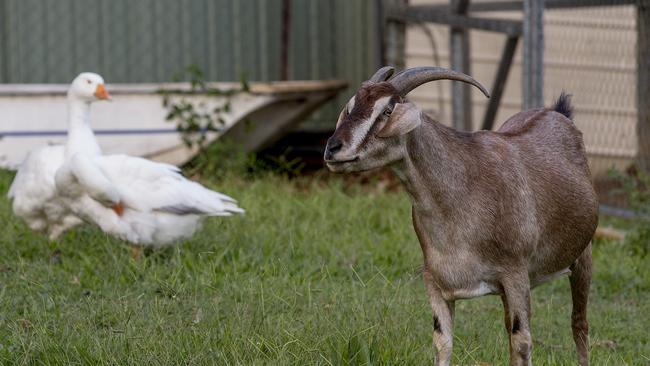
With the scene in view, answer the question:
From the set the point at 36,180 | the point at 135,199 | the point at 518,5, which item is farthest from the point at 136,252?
the point at 518,5

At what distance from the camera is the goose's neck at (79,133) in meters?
7.20

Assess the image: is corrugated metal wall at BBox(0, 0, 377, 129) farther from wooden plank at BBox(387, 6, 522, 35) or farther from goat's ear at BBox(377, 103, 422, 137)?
goat's ear at BBox(377, 103, 422, 137)

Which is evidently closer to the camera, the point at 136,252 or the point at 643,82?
the point at 136,252

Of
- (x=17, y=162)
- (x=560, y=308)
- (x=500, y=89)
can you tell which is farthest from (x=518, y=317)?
(x=17, y=162)

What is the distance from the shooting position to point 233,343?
14.8 ft

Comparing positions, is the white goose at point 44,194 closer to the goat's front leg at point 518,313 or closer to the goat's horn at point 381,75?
the goat's horn at point 381,75

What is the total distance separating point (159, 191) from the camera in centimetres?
690

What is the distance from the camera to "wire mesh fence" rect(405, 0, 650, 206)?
10047 mm

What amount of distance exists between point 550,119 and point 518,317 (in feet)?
3.71

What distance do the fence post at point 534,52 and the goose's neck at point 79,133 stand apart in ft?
10.8

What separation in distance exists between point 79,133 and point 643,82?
4670mm

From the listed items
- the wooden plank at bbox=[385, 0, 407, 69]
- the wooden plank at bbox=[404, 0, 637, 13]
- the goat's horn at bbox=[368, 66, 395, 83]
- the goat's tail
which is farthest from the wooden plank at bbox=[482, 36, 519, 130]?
the goat's horn at bbox=[368, 66, 395, 83]

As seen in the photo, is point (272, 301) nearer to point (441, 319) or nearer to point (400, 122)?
point (441, 319)

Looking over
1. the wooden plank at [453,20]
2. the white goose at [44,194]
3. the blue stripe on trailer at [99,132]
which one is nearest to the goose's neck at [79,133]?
the white goose at [44,194]
